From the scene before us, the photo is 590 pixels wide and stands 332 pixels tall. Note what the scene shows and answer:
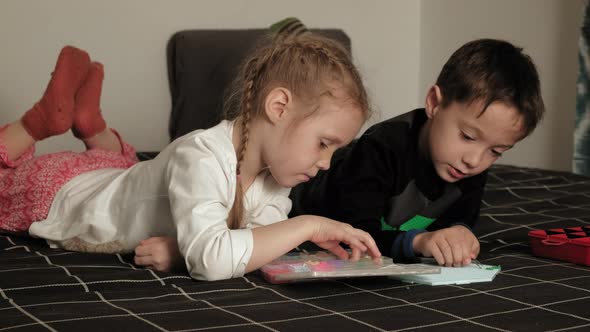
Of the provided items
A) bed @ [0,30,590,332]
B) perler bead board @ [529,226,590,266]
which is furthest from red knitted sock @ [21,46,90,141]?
perler bead board @ [529,226,590,266]

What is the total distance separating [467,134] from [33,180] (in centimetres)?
86

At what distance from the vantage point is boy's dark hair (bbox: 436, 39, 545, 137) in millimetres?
1534

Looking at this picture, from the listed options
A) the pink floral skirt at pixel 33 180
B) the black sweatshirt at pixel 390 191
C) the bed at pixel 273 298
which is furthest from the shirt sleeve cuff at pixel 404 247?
the pink floral skirt at pixel 33 180

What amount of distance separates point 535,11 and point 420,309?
215 cm

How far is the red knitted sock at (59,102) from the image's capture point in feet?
6.28

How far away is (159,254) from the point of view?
1.36 meters

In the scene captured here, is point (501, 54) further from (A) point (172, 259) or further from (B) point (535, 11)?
(B) point (535, 11)

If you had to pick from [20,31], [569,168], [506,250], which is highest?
[20,31]

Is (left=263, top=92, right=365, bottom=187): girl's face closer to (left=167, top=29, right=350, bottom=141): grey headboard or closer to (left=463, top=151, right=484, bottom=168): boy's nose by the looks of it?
(left=463, top=151, right=484, bottom=168): boy's nose

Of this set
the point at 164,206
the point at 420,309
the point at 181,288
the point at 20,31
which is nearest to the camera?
the point at 420,309

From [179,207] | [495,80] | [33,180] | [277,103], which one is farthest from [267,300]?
[33,180]

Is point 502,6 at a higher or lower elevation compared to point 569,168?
higher

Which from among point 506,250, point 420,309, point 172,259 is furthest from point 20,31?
point 420,309

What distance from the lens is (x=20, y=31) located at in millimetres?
2699
